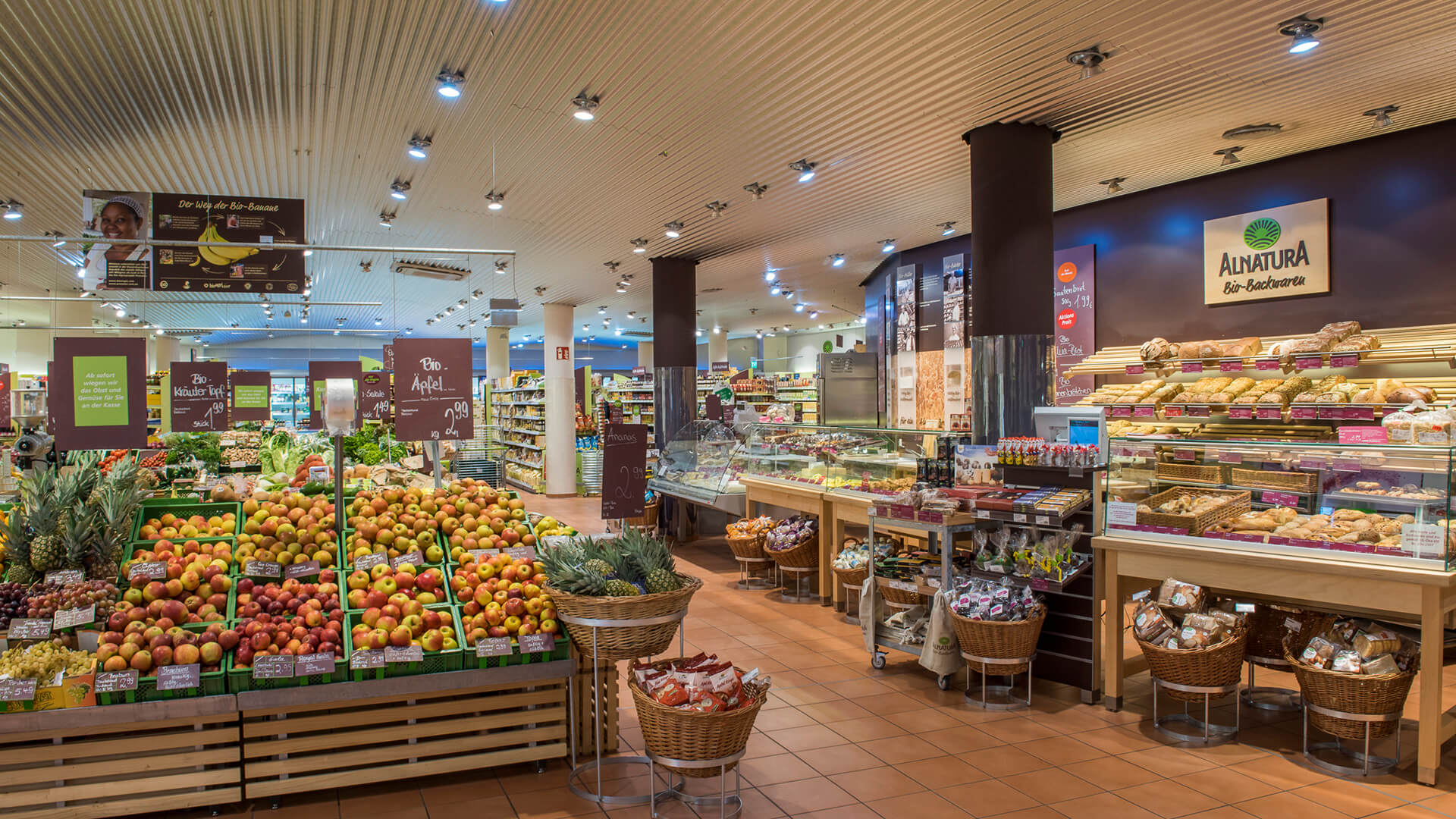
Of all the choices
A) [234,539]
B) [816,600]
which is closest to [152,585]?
[234,539]

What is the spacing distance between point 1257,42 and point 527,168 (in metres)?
5.84

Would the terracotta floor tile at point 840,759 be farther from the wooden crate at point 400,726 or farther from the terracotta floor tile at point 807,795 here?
the wooden crate at point 400,726

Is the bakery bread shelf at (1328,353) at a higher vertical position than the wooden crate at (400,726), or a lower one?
higher

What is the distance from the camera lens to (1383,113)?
6168mm

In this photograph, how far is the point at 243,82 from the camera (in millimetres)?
5867

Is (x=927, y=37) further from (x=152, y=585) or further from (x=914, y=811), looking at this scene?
(x=152, y=585)

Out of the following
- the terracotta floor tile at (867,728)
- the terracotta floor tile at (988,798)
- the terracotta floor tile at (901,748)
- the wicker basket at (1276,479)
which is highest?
the wicker basket at (1276,479)

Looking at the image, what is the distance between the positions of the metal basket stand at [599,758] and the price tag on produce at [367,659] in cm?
72

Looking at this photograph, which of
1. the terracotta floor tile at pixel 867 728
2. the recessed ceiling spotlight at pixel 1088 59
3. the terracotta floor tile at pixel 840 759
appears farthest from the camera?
the recessed ceiling spotlight at pixel 1088 59

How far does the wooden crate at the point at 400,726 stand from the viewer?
3.33 m

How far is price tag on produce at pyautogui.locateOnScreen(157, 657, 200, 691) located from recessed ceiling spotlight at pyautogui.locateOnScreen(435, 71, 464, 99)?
4024 millimetres

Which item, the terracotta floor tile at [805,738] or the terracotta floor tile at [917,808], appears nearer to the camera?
the terracotta floor tile at [917,808]

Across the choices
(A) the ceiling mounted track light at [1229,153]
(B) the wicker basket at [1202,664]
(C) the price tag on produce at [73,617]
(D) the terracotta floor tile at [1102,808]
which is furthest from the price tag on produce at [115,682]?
(A) the ceiling mounted track light at [1229,153]

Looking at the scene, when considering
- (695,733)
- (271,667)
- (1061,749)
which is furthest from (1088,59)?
(271,667)
